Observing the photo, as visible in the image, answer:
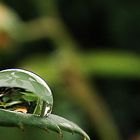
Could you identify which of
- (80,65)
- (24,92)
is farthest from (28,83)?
(80,65)

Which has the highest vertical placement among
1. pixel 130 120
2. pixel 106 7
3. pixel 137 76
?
pixel 106 7

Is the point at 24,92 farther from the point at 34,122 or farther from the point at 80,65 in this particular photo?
the point at 80,65

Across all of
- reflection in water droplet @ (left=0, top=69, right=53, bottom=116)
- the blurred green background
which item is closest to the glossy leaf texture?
reflection in water droplet @ (left=0, top=69, right=53, bottom=116)

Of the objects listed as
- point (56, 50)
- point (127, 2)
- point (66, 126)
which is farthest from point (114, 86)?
point (66, 126)

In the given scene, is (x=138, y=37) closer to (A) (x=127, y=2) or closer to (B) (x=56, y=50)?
(A) (x=127, y=2)

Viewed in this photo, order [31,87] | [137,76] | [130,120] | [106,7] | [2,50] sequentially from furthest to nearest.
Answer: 1. [106,7]
2. [130,120]
3. [137,76]
4. [2,50]
5. [31,87]

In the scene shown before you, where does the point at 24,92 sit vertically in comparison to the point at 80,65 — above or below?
above
